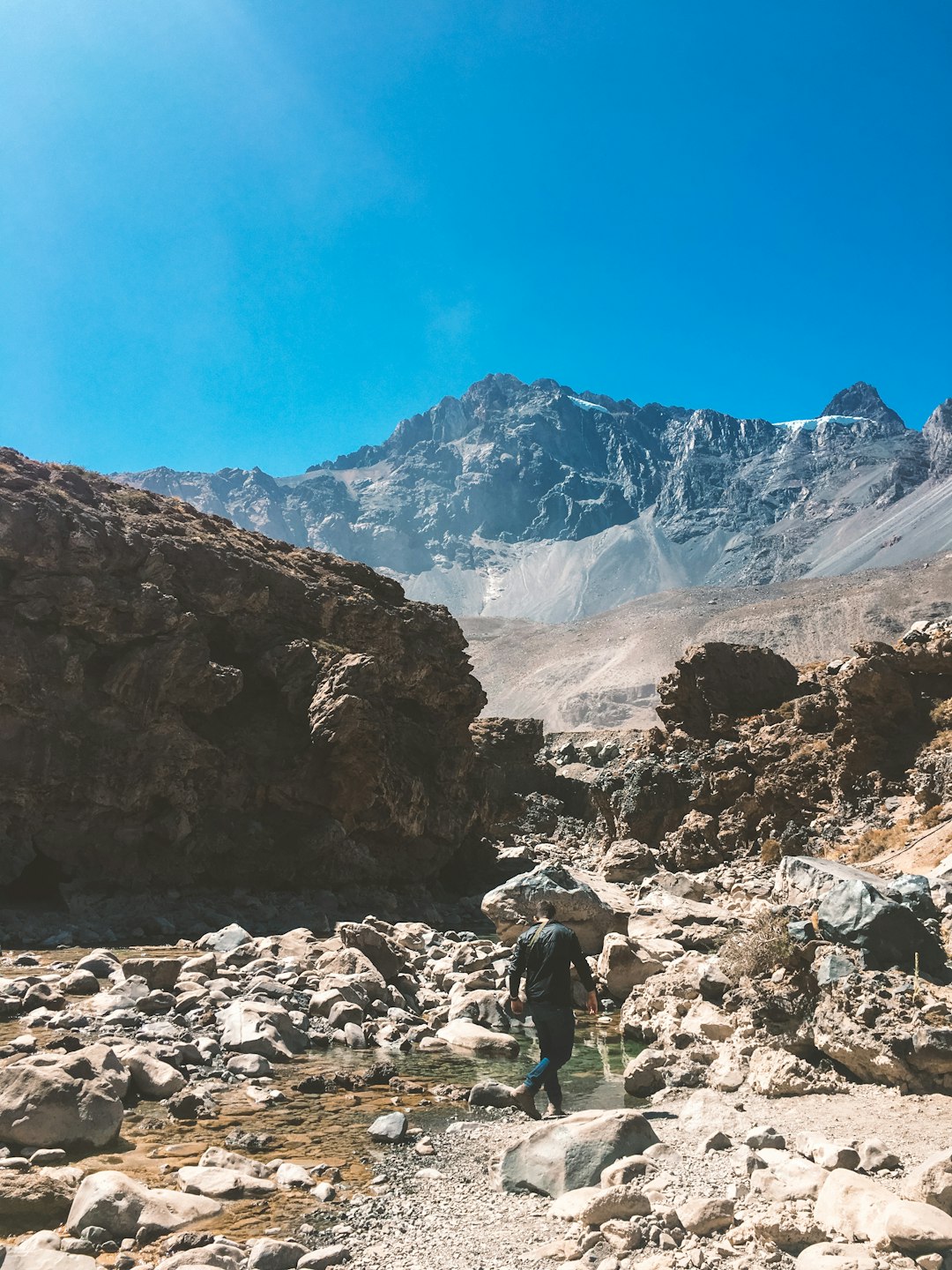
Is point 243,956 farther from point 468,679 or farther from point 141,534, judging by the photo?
point 468,679

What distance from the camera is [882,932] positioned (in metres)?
10.8

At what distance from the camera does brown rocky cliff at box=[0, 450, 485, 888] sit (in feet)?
78.0

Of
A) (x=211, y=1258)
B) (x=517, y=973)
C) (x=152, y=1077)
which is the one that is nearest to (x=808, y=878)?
(x=517, y=973)

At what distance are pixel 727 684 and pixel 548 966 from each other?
101ft

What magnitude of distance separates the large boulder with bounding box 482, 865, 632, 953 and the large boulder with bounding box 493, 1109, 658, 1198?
36.9ft

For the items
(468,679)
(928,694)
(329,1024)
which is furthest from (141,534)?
(928,694)

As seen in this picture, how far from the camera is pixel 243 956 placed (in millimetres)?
17734

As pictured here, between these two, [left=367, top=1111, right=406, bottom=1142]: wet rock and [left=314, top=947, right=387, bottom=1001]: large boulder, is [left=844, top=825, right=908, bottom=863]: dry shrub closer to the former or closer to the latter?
[left=314, top=947, right=387, bottom=1001]: large boulder

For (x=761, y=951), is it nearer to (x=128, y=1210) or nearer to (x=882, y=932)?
(x=882, y=932)

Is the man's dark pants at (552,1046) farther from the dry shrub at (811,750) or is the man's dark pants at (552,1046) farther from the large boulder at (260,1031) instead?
the dry shrub at (811,750)

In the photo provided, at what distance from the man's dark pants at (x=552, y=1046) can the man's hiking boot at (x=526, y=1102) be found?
81 millimetres

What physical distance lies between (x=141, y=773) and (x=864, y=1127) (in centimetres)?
2115

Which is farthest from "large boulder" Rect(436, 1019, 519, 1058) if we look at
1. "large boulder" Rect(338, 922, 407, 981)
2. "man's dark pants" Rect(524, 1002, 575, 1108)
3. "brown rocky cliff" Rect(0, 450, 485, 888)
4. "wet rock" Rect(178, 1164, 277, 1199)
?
"brown rocky cliff" Rect(0, 450, 485, 888)

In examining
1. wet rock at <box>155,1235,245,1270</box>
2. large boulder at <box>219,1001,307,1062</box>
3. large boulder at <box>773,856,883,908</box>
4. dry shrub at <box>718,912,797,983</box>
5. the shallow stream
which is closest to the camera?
wet rock at <box>155,1235,245,1270</box>
